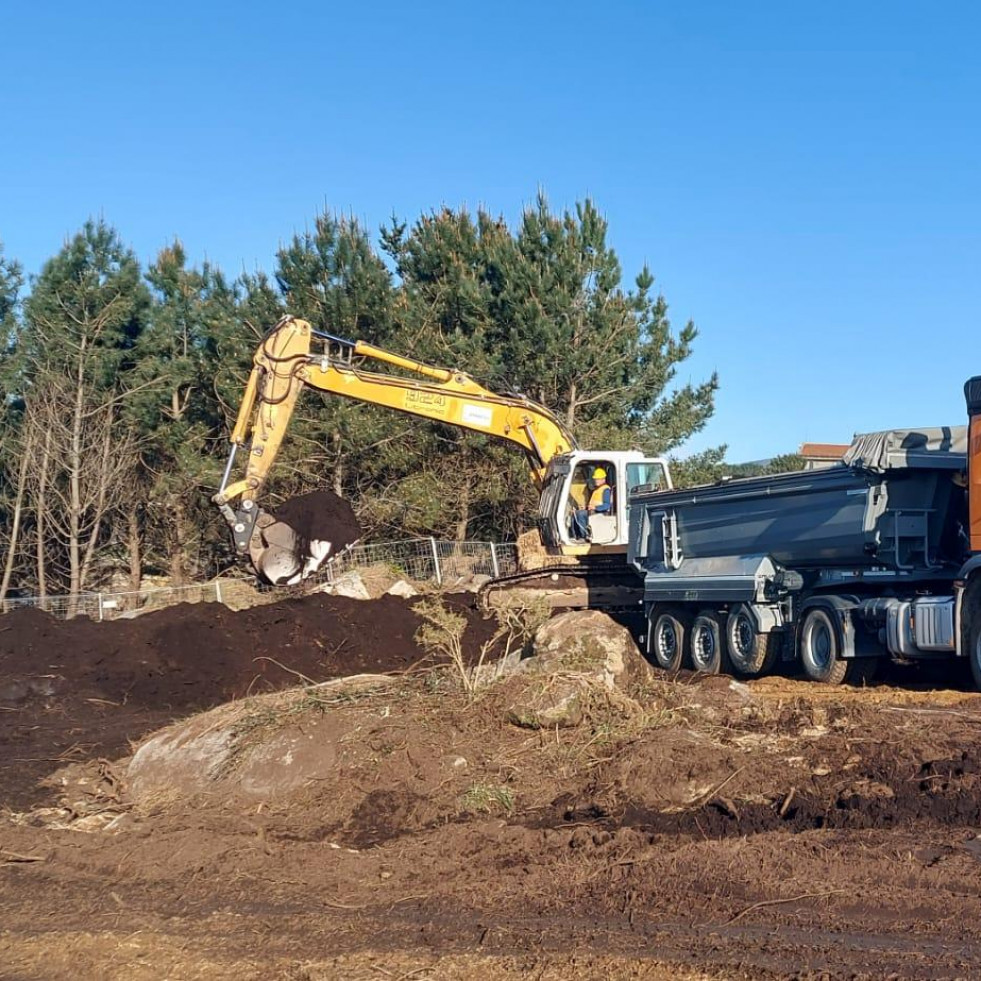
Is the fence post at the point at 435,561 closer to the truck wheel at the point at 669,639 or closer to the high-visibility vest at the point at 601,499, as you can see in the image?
the high-visibility vest at the point at 601,499

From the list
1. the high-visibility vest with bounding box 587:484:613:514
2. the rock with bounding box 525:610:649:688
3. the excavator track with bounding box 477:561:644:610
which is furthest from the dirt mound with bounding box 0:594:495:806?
the rock with bounding box 525:610:649:688

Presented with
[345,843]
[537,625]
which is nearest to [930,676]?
[537,625]

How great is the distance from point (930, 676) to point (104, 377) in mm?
22336

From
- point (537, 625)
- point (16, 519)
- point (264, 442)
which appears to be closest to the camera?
point (537, 625)

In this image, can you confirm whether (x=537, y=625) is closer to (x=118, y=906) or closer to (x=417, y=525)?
(x=118, y=906)

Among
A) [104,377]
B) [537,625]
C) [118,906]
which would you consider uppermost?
[104,377]

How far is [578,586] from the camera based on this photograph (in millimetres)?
19750

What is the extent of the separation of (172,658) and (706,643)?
7439 mm

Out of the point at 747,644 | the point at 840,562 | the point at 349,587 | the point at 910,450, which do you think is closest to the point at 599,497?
the point at 747,644

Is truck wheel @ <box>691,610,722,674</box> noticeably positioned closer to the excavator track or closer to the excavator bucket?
the excavator track

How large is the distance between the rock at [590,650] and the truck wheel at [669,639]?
5.22 metres

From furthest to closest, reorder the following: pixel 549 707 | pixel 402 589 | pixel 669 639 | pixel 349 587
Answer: pixel 349 587
pixel 402 589
pixel 669 639
pixel 549 707

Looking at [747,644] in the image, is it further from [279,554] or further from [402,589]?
[402,589]

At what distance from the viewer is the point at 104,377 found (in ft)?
102
